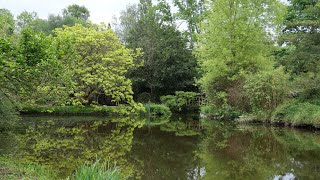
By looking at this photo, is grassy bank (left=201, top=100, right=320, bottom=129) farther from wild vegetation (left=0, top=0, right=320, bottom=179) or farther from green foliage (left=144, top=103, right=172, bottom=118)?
green foliage (left=144, top=103, right=172, bottom=118)

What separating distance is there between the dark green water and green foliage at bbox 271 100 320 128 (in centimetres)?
91

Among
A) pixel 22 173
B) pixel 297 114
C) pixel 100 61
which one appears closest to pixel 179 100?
pixel 100 61

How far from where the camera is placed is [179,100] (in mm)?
31391

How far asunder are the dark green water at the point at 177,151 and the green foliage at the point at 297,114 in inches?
35.9

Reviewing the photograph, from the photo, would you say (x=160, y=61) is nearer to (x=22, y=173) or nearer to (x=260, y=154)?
(x=260, y=154)

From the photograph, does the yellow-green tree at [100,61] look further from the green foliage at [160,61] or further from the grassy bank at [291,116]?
the green foliage at [160,61]

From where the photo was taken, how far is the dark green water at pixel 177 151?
9055 mm

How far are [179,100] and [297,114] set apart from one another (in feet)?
47.4

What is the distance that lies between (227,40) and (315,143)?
40.3ft

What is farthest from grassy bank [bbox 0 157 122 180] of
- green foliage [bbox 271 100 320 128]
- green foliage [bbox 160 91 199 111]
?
green foliage [bbox 160 91 199 111]

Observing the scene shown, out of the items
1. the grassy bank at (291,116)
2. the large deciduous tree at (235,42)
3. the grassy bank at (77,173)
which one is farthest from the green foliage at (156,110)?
the grassy bank at (77,173)

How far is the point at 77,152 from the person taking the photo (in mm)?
11430

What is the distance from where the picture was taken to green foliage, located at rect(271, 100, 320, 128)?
1747cm

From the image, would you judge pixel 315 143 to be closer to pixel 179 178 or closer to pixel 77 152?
pixel 179 178
